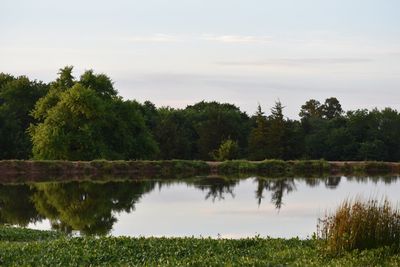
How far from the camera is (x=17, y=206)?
30.5 metres

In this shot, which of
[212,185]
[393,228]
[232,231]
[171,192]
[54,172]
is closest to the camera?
[393,228]

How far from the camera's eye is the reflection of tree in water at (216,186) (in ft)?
110

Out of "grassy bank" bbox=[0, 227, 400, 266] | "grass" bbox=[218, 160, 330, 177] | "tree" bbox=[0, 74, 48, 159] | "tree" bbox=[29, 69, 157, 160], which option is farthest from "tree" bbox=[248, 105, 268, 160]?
"grassy bank" bbox=[0, 227, 400, 266]

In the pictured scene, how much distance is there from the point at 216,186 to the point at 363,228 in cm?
2317

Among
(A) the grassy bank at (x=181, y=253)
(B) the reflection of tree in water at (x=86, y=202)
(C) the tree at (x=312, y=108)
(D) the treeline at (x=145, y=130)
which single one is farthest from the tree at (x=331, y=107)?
(A) the grassy bank at (x=181, y=253)

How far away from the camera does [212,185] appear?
37.9 meters

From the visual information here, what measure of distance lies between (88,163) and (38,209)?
1431cm

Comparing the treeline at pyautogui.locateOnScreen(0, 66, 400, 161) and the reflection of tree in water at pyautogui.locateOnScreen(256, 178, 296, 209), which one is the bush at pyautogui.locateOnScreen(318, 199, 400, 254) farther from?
the treeline at pyautogui.locateOnScreen(0, 66, 400, 161)

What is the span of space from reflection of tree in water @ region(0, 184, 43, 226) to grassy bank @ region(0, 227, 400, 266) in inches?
426

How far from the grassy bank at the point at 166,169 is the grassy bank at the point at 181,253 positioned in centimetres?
2554

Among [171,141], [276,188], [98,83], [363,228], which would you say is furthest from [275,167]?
[363,228]

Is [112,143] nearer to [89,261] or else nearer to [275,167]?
[275,167]

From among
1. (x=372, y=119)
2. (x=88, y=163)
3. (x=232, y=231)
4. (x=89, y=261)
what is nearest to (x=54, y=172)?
(x=88, y=163)

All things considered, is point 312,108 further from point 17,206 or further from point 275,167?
point 17,206
